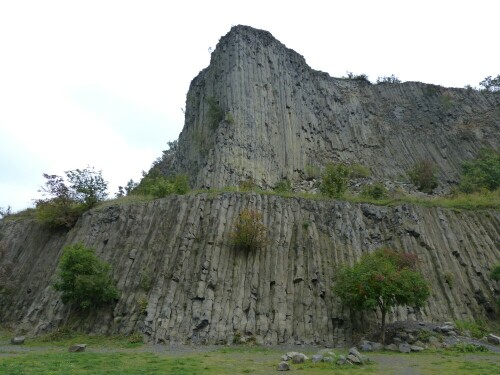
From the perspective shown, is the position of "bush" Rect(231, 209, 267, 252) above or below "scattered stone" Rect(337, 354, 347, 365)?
above

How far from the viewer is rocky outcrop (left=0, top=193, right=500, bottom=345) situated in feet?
69.3

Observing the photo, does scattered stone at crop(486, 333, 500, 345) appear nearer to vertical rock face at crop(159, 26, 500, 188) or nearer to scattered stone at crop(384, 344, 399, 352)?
scattered stone at crop(384, 344, 399, 352)

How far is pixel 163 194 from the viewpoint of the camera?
1149 inches

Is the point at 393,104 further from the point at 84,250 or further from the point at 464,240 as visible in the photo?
the point at 84,250

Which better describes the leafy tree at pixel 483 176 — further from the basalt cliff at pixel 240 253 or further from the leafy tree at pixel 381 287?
the leafy tree at pixel 381 287

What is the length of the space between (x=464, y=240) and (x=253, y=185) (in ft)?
50.1

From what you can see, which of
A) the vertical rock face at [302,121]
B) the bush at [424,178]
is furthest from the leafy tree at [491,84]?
the bush at [424,178]

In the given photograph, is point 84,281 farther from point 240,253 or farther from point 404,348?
point 404,348

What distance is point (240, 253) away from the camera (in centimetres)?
2391

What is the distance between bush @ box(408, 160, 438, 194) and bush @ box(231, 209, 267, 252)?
84.0ft

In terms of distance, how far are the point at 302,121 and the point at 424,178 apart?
13.1m

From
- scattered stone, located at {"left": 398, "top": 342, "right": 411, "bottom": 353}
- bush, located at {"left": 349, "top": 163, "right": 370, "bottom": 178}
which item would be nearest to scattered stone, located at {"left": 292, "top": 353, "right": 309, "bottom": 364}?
scattered stone, located at {"left": 398, "top": 342, "right": 411, "bottom": 353}

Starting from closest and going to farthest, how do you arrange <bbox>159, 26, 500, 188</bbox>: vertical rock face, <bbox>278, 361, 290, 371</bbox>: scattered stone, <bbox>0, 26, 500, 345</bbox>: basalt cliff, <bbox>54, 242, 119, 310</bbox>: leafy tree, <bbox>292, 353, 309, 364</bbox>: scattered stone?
1. <bbox>278, 361, 290, 371</bbox>: scattered stone
2. <bbox>292, 353, 309, 364</bbox>: scattered stone
3. <bbox>0, 26, 500, 345</bbox>: basalt cliff
4. <bbox>54, 242, 119, 310</bbox>: leafy tree
5. <bbox>159, 26, 500, 188</bbox>: vertical rock face

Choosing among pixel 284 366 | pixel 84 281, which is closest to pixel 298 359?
pixel 284 366
